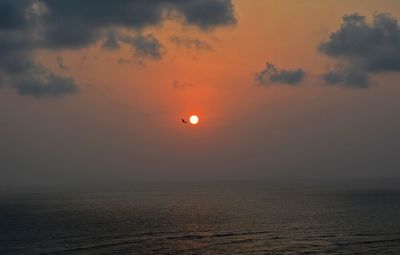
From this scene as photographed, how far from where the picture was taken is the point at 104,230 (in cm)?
14000

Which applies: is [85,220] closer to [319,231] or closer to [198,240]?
[198,240]

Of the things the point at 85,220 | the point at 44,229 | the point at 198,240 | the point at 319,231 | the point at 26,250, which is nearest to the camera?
the point at 26,250

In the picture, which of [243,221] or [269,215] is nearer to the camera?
[243,221]

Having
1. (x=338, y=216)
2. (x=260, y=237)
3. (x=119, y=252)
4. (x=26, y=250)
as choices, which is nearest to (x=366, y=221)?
(x=338, y=216)

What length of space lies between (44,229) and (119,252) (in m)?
49.4

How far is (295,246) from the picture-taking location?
109 meters

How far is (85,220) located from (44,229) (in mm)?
25980

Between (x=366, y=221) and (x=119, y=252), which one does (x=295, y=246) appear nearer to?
(x=119, y=252)

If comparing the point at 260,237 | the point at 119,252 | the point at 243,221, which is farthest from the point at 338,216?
the point at 119,252

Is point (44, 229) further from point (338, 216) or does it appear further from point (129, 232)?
point (338, 216)

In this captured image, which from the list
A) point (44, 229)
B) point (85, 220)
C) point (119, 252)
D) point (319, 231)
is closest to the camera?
point (119, 252)

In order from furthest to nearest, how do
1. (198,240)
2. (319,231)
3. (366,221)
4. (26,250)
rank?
(366,221) → (319,231) → (198,240) → (26,250)

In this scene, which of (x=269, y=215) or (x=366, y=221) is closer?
(x=366, y=221)

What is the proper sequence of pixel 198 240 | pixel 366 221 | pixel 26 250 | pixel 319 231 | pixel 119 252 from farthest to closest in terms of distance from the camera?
pixel 366 221
pixel 319 231
pixel 198 240
pixel 26 250
pixel 119 252
